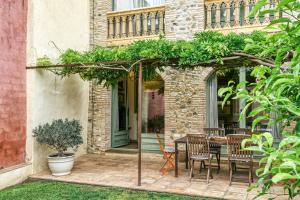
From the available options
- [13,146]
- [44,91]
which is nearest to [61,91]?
[44,91]

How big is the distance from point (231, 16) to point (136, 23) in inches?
117

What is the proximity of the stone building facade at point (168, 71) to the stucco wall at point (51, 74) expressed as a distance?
38 centimetres

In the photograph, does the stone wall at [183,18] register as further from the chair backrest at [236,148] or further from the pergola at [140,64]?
the chair backrest at [236,148]

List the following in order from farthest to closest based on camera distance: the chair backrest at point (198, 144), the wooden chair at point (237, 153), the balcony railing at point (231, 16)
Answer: the balcony railing at point (231, 16) < the chair backrest at point (198, 144) < the wooden chair at point (237, 153)

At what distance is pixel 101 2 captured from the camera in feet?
29.7

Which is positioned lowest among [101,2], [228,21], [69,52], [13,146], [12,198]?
[12,198]

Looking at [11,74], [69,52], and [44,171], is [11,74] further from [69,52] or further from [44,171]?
[44,171]

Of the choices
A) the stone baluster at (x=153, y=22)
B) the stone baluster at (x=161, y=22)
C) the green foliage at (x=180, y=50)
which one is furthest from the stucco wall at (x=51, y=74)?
the stone baluster at (x=161, y=22)

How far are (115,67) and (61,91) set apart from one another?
223cm

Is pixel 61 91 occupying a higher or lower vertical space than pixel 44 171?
higher

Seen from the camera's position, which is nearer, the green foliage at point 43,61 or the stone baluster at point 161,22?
the green foliage at point 43,61

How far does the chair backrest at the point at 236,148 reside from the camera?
5.44 m

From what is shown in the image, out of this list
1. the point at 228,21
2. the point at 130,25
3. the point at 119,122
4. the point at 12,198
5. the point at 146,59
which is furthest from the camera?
the point at 119,122

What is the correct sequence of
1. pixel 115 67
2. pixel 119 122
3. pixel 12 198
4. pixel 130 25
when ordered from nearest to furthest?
pixel 12 198, pixel 115 67, pixel 130 25, pixel 119 122
